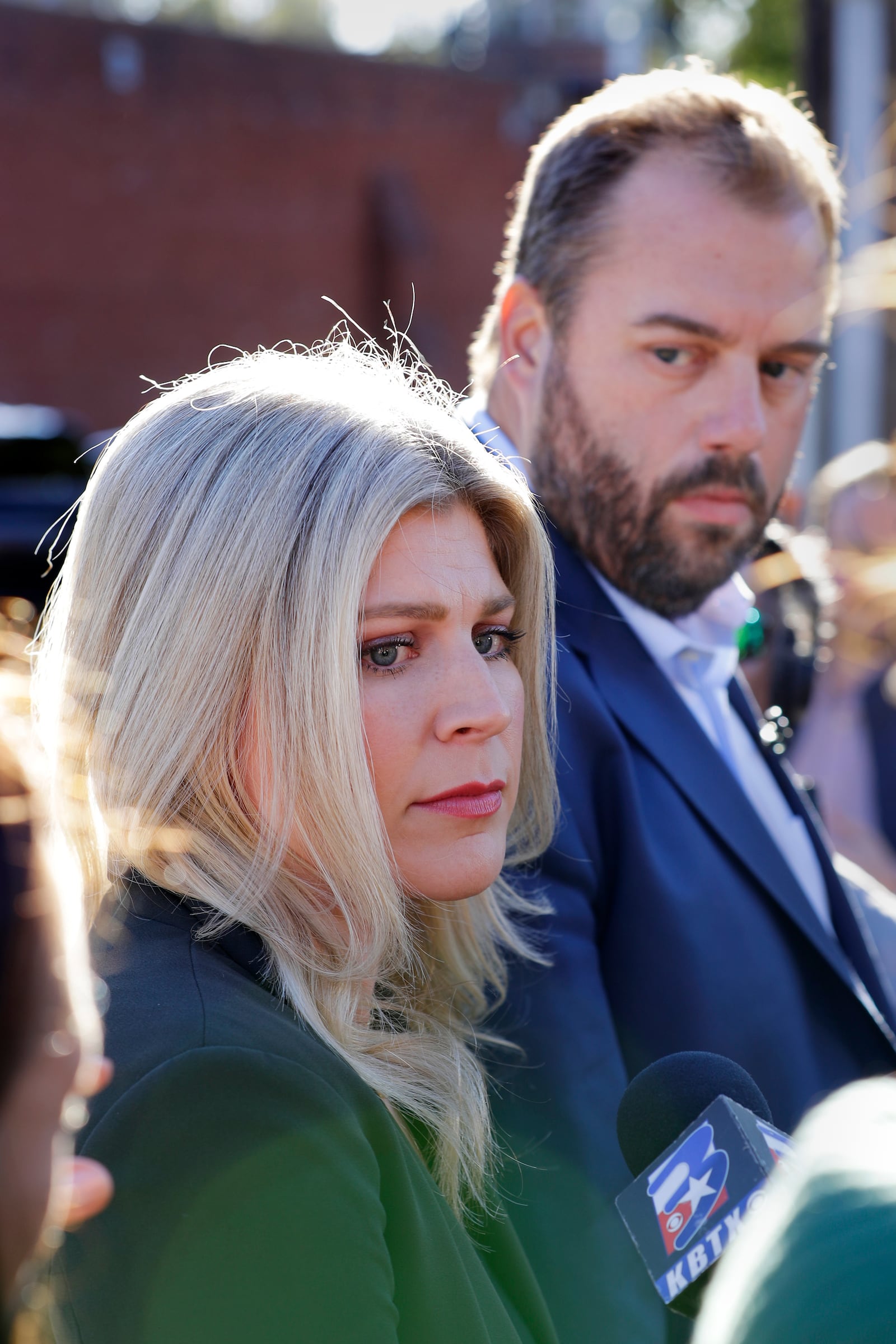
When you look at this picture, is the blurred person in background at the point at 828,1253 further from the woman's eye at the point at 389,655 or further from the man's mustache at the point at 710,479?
the man's mustache at the point at 710,479

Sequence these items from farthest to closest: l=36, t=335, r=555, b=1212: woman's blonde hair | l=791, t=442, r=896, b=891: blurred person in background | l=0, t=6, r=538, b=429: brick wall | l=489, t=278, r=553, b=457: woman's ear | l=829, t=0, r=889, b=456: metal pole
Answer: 1. l=0, t=6, r=538, b=429: brick wall
2. l=829, t=0, r=889, b=456: metal pole
3. l=791, t=442, r=896, b=891: blurred person in background
4. l=489, t=278, r=553, b=457: woman's ear
5. l=36, t=335, r=555, b=1212: woman's blonde hair

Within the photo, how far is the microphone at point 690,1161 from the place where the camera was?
48.1 inches

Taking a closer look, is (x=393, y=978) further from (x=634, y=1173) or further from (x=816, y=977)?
(x=816, y=977)

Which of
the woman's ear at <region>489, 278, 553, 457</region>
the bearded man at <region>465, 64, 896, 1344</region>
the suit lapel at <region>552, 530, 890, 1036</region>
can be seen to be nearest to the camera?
the bearded man at <region>465, 64, 896, 1344</region>

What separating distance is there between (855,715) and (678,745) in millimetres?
2535

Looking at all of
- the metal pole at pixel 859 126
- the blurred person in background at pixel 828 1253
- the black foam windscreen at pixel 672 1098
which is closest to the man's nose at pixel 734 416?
the black foam windscreen at pixel 672 1098

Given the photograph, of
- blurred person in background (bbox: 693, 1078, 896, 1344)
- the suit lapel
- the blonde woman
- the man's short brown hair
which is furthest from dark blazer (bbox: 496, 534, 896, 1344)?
blurred person in background (bbox: 693, 1078, 896, 1344)

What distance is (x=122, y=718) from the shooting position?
61.4 inches

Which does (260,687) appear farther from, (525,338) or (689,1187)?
(525,338)

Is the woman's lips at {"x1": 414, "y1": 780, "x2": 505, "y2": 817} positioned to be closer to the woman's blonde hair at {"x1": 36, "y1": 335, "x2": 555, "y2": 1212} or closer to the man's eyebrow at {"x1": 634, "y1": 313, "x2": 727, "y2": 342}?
the woman's blonde hair at {"x1": 36, "y1": 335, "x2": 555, "y2": 1212}

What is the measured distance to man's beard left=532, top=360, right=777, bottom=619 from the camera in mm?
2273

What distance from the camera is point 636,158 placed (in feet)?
7.48

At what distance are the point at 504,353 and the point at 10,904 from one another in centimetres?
189

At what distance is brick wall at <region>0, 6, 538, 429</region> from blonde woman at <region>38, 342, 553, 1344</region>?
16.6 meters
